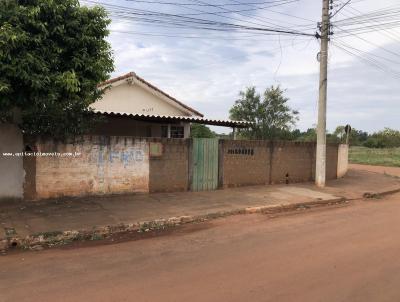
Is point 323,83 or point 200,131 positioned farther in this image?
point 200,131

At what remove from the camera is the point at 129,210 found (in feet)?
31.3

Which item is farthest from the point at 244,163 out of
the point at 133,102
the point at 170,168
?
the point at 133,102

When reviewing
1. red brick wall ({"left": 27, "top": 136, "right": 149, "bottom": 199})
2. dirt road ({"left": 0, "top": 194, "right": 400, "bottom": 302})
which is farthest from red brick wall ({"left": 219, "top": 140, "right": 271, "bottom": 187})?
dirt road ({"left": 0, "top": 194, "right": 400, "bottom": 302})

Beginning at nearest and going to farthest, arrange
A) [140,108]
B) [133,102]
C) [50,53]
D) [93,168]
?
[50,53], [93,168], [133,102], [140,108]

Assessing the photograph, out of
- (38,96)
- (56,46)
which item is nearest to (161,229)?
(38,96)

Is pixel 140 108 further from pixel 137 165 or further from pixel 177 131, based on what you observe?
pixel 137 165

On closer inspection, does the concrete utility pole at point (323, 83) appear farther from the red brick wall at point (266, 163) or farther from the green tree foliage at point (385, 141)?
the green tree foliage at point (385, 141)

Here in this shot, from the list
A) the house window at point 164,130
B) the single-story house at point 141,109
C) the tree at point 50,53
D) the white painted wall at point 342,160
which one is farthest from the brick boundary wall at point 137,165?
the white painted wall at point 342,160

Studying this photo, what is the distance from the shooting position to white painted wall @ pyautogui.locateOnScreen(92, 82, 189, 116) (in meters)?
17.3

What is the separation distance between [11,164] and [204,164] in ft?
19.1

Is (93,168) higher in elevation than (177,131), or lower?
lower

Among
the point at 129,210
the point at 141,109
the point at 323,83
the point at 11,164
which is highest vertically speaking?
the point at 323,83

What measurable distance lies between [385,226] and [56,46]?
7789 millimetres

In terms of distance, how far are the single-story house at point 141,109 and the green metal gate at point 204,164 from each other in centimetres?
234
